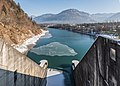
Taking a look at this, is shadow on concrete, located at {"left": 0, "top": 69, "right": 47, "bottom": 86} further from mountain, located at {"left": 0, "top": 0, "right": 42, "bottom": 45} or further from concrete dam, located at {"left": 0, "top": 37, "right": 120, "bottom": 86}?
mountain, located at {"left": 0, "top": 0, "right": 42, "bottom": 45}

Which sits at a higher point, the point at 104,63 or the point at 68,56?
the point at 104,63

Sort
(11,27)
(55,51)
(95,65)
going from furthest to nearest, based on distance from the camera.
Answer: (11,27) < (55,51) < (95,65)

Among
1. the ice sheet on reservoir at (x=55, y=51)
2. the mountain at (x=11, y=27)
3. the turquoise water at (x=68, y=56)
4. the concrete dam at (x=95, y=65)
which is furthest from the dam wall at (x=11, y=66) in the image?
the mountain at (x=11, y=27)

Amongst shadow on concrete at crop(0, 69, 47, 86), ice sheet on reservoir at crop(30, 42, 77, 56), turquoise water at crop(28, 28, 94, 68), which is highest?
shadow on concrete at crop(0, 69, 47, 86)

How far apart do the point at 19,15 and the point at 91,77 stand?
9532 centimetres

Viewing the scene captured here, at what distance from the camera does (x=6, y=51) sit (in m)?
9.47

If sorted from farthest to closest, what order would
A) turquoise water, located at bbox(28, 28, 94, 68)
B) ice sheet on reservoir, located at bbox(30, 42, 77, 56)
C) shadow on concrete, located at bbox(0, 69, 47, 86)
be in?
ice sheet on reservoir, located at bbox(30, 42, 77, 56), turquoise water, located at bbox(28, 28, 94, 68), shadow on concrete, located at bbox(0, 69, 47, 86)

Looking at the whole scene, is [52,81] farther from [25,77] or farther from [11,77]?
[11,77]

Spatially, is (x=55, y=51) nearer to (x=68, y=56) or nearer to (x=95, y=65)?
(x=68, y=56)

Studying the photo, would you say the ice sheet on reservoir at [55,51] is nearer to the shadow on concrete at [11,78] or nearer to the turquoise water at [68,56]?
the turquoise water at [68,56]

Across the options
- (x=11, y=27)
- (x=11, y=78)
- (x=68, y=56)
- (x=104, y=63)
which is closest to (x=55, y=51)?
(x=68, y=56)

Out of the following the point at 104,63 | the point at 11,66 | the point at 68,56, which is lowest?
the point at 68,56

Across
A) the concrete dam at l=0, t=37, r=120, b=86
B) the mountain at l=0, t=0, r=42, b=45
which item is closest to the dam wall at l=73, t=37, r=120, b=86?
the concrete dam at l=0, t=37, r=120, b=86

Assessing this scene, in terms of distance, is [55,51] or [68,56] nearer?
[68,56]
